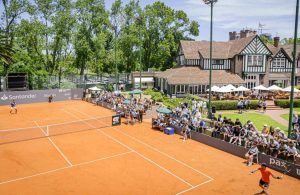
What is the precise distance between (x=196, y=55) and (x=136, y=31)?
52.7 feet

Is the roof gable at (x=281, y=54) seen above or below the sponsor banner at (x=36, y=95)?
above

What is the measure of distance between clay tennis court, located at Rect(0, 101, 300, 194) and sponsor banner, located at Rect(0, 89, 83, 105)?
49.2ft

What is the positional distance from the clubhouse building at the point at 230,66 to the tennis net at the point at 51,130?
17207 mm

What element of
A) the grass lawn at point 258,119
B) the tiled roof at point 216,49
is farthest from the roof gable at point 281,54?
the grass lawn at point 258,119

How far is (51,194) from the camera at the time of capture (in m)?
14.0

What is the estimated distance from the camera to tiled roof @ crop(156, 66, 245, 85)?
4431 centimetres

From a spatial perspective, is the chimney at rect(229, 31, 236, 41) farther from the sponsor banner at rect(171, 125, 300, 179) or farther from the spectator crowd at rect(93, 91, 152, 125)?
the sponsor banner at rect(171, 125, 300, 179)

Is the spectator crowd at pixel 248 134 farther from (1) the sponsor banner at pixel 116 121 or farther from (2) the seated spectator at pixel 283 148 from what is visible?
(1) the sponsor banner at pixel 116 121

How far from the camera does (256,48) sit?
4809 cm

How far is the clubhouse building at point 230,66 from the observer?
4512 cm

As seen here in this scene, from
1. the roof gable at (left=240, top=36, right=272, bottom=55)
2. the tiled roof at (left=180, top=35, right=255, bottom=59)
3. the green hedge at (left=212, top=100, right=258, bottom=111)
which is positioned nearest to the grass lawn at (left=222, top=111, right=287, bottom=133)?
the green hedge at (left=212, top=100, right=258, bottom=111)

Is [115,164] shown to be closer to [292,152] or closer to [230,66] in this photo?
[292,152]

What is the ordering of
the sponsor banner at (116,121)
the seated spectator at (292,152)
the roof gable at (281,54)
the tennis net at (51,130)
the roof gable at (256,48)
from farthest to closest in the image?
the roof gable at (281,54) → the roof gable at (256,48) → the sponsor banner at (116,121) → the tennis net at (51,130) → the seated spectator at (292,152)

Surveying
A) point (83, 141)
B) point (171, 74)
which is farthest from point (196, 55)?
point (83, 141)
